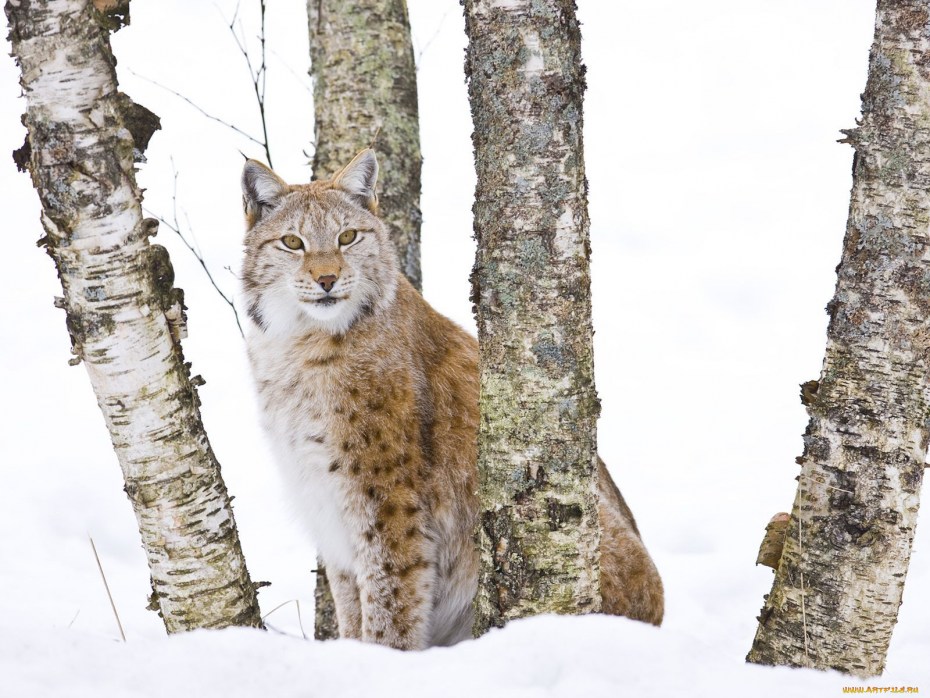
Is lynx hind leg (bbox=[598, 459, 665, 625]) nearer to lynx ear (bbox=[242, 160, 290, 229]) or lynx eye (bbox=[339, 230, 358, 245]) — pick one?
lynx eye (bbox=[339, 230, 358, 245])

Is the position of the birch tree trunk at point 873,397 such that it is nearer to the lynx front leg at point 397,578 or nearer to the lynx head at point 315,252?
the lynx front leg at point 397,578

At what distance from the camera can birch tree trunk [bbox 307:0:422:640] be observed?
4.99 m

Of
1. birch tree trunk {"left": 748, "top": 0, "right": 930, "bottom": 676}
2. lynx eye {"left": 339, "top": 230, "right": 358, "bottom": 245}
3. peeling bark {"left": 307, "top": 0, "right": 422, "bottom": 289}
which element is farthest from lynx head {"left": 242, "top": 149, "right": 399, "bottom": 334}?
birch tree trunk {"left": 748, "top": 0, "right": 930, "bottom": 676}

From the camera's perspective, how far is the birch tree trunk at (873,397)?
3174 millimetres

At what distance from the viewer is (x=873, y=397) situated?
3.26 metres

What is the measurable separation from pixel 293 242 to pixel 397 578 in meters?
1.49

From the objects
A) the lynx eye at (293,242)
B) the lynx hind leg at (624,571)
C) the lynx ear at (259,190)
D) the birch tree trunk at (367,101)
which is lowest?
the lynx hind leg at (624,571)

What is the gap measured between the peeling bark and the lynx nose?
3.26 feet

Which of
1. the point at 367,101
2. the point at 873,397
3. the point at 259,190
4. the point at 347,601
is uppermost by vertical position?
the point at 367,101

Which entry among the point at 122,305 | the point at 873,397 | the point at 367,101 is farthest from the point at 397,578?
the point at 367,101

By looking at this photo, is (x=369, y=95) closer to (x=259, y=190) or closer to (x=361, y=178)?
(x=361, y=178)

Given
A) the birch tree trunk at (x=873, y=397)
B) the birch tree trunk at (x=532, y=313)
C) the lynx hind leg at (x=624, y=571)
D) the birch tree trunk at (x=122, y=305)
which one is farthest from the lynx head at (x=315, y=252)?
the birch tree trunk at (x=873, y=397)

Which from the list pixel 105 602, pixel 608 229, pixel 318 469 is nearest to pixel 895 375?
pixel 318 469

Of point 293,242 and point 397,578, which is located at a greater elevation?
point 293,242
